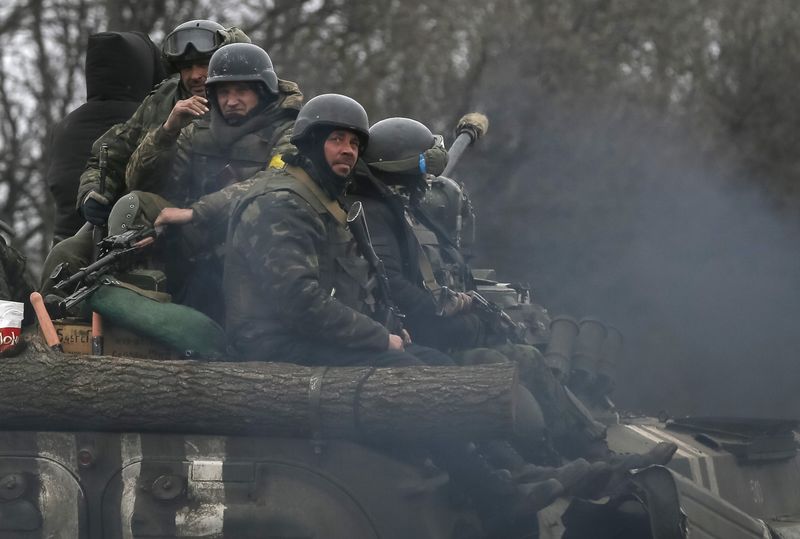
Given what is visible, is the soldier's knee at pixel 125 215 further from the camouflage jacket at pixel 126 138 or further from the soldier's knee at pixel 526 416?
the soldier's knee at pixel 526 416

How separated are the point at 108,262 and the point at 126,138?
5.13 ft

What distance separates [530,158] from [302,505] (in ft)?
52.3

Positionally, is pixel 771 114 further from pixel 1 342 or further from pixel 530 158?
pixel 1 342

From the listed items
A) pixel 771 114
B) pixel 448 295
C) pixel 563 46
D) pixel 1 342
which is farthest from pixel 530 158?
pixel 1 342

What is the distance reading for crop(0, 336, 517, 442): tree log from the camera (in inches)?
267

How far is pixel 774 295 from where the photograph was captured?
20.0 metres

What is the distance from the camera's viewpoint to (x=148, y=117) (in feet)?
29.6

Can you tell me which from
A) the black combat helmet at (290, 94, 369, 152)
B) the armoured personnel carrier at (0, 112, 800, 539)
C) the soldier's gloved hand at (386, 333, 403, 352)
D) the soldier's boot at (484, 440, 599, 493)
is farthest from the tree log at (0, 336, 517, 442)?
the black combat helmet at (290, 94, 369, 152)

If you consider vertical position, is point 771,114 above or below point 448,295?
above

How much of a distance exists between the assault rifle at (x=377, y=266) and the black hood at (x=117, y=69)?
3258 mm

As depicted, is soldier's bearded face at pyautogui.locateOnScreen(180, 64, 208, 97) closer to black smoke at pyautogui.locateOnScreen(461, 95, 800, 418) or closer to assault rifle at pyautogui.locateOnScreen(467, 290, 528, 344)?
assault rifle at pyautogui.locateOnScreen(467, 290, 528, 344)

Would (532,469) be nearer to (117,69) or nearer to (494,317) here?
(494,317)

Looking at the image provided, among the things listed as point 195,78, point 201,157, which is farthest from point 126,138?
point 201,157

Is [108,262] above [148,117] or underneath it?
underneath
